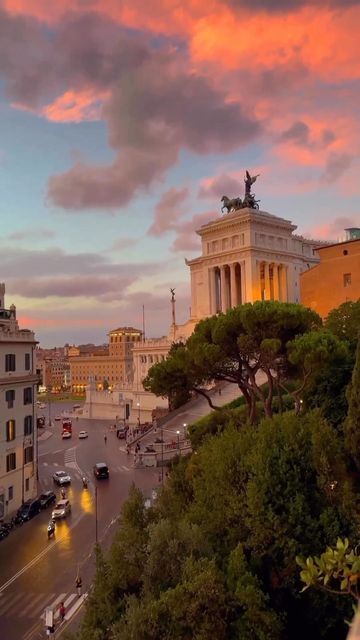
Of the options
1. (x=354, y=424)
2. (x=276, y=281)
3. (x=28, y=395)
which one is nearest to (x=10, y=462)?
(x=28, y=395)

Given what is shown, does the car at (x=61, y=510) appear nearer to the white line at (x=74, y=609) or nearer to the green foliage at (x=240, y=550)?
the white line at (x=74, y=609)

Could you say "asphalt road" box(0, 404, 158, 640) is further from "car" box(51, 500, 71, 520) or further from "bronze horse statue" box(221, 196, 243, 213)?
"bronze horse statue" box(221, 196, 243, 213)

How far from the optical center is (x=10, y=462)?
33969mm

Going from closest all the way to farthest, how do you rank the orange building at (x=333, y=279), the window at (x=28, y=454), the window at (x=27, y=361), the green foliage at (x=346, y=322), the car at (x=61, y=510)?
the green foliage at (x=346, y=322)
the car at (x=61, y=510)
the window at (x=28, y=454)
the window at (x=27, y=361)
the orange building at (x=333, y=279)

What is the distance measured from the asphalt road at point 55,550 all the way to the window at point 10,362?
30.7 feet

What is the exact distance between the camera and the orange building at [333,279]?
43938 mm

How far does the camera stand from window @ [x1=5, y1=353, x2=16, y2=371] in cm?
3457

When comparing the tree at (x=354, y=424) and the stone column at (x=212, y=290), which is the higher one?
the stone column at (x=212, y=290)

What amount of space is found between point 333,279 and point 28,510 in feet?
97.1

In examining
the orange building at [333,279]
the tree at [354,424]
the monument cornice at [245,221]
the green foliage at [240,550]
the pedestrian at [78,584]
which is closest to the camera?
the green foliage at [240,550]

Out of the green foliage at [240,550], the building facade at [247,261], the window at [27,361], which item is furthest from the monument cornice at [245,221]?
the green foliage at [240,550]

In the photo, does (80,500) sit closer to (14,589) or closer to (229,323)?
(14,589)

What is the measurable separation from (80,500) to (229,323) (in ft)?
59.8

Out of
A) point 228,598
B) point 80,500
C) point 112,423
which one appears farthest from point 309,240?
point 228,598
